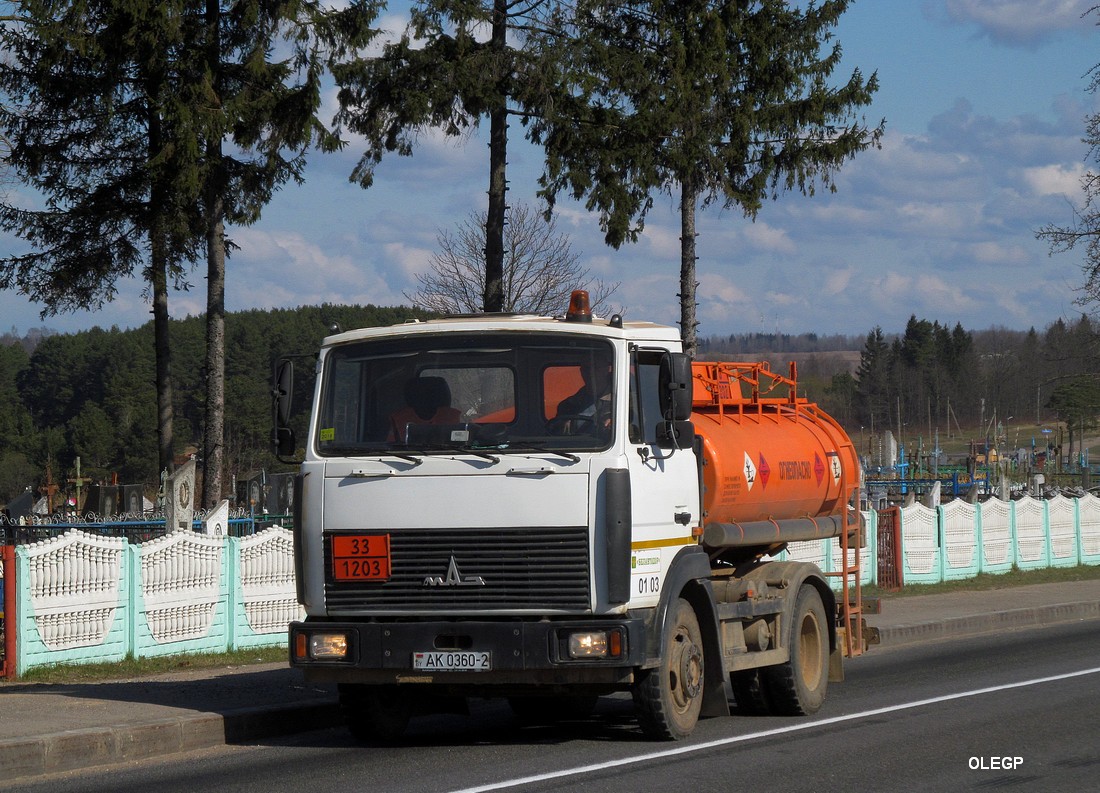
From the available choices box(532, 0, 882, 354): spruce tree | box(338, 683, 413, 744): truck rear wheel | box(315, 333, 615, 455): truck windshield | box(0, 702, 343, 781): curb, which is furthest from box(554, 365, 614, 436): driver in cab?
box(532, 0, 882, 354): spruce tree

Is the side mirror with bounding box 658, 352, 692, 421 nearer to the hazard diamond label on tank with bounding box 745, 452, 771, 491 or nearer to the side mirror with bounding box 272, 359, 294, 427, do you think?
the hazard diamond label on tank with bounding box 745, 452, 771, 491

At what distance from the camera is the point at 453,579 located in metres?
9.16

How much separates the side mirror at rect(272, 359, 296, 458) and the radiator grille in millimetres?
1241

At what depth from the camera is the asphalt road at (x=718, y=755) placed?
834cm

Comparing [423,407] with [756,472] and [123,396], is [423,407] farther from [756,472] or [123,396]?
[123,396]

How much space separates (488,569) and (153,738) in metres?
2.71

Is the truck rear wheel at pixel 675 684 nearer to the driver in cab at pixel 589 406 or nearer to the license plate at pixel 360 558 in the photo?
the driver in cab at pixel 589 406

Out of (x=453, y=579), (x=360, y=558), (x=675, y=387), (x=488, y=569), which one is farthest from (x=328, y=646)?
(x=675, y=387)

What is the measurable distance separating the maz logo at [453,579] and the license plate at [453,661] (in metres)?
0.43

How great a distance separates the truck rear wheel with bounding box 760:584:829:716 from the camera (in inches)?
447

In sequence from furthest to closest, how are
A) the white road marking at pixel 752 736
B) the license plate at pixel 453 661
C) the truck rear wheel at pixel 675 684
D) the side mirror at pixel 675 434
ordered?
the side mirror at pixel 675 434 < the truck rear wheel at pixel 675 684 < the license plate at pixel 453 661 < the white road marking at pixel 752 736

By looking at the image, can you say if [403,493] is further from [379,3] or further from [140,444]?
[140,444]

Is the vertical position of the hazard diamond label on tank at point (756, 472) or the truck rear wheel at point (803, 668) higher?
the hazard diamond label on tank at point (756, 472)

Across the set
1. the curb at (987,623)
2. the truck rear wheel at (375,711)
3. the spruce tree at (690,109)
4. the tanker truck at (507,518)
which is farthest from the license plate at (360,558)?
the spruce tree at (690,109)
